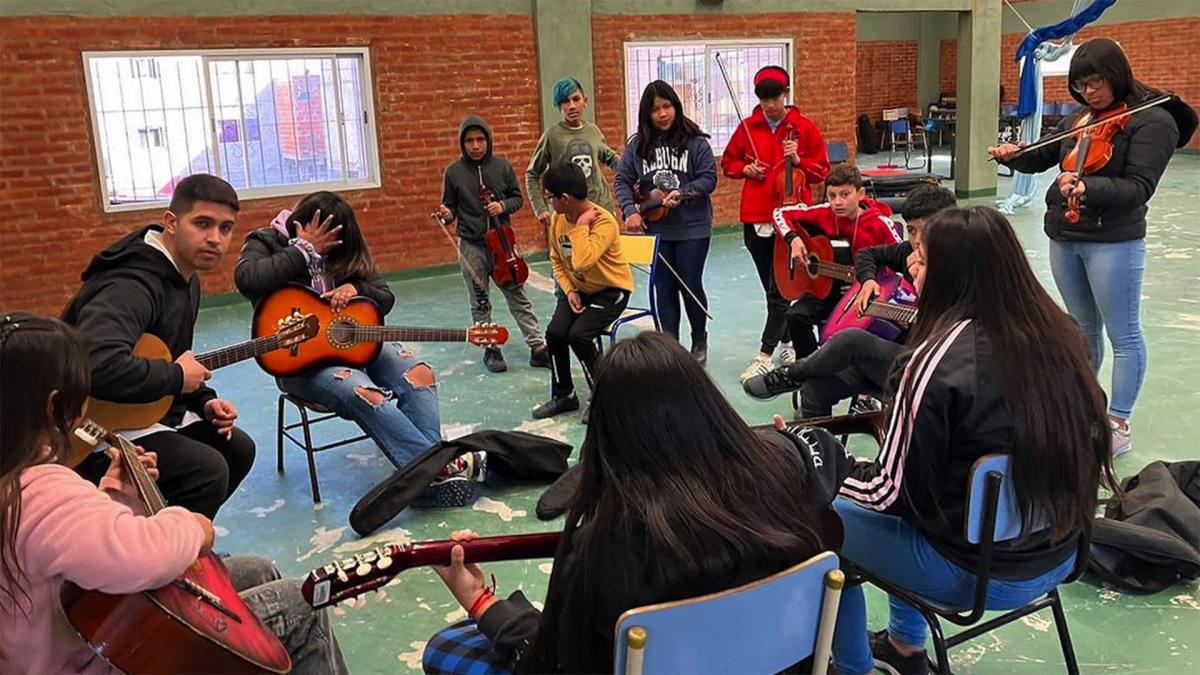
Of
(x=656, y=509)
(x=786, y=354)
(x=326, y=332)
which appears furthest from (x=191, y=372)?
(x=786, y=354)

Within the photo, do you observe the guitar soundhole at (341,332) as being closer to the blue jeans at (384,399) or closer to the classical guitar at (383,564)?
the blue jeans at (384,399)

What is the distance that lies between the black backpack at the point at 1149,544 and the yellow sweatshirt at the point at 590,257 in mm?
2357

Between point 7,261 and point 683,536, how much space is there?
6.98m

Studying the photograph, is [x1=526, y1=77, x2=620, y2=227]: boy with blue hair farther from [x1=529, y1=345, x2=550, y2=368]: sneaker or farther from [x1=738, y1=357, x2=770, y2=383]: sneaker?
[x1=738, y1=357, x2=770, y2=383]: sneaker

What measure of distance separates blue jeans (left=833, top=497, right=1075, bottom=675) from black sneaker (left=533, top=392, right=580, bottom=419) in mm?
2554

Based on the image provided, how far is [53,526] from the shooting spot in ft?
4.89

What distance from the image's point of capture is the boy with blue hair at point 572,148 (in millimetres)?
5730

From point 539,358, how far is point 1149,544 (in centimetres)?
335

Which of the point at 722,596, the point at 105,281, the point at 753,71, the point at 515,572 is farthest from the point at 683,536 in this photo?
the point at 753,71

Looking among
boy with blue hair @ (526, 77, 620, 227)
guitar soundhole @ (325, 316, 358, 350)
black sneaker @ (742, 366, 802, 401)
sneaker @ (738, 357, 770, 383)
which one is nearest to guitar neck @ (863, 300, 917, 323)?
black sneaker @ (742, 366, 802, 401)

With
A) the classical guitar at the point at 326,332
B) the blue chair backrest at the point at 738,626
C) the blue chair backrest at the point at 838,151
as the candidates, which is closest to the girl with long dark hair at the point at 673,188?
the classical guitar at the point at 326,332

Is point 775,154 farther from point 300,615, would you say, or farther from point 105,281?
point 300,615

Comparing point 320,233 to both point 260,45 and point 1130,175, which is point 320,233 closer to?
point 1130,175

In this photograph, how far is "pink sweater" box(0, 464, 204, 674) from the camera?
58.4 inches
